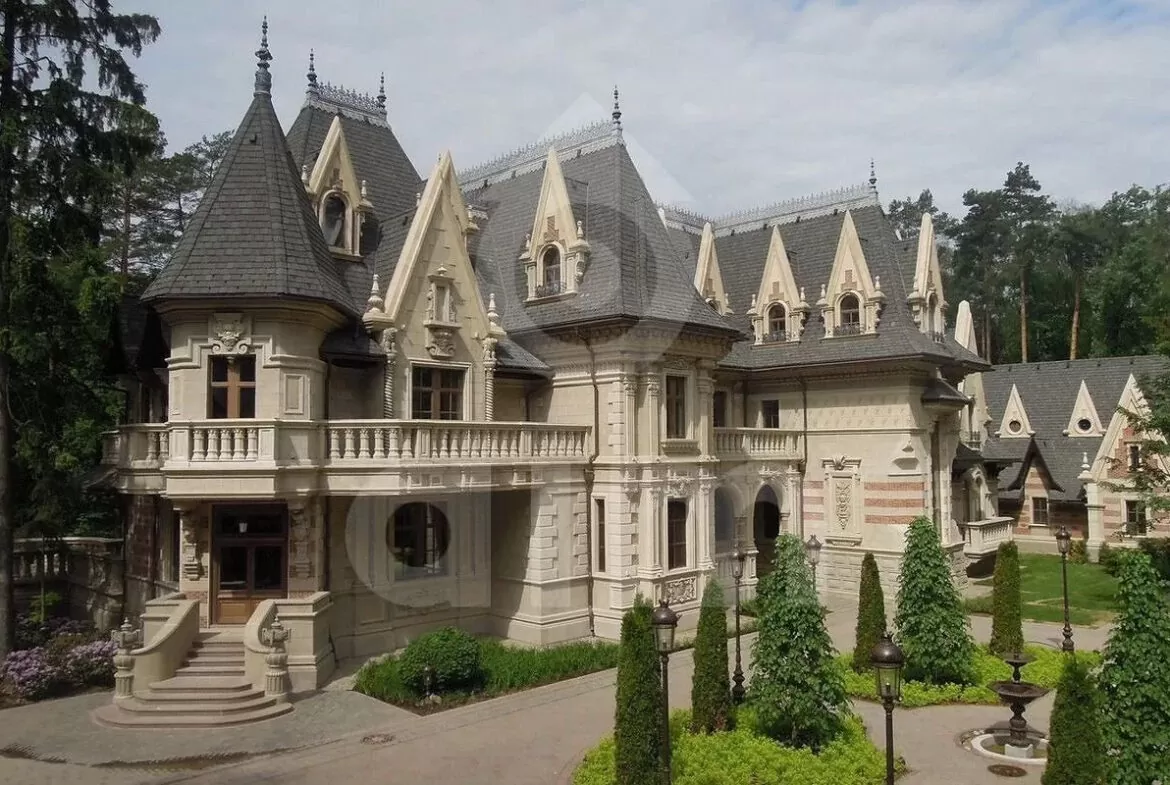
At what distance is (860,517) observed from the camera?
2969 cm

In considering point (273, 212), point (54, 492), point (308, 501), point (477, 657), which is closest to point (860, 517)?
point (477, 657)

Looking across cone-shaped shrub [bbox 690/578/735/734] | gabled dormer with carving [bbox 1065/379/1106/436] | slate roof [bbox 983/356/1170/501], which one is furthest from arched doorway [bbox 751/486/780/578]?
gabled dormer with carving [bbox 1065/379/1106/436]

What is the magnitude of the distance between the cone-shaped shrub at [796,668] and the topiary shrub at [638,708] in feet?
8.08

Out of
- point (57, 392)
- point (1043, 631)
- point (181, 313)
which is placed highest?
point (181, 313)

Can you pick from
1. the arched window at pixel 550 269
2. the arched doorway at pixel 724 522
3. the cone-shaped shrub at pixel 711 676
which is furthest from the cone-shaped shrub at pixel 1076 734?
the arched doorway at pixel 724 522

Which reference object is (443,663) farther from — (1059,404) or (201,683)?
(1059,404)

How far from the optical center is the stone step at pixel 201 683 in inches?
663

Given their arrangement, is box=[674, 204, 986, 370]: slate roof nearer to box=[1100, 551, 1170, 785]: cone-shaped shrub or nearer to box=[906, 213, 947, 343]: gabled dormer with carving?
box=[906, 213, 947, 343]: gabled dormer with carving

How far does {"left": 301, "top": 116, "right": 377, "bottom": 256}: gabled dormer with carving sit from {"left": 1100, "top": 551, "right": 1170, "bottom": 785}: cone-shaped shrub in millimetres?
18130

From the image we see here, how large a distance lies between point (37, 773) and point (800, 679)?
12.0 meters

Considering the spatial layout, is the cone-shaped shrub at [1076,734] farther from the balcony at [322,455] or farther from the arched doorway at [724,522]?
the arched doorway at [724,522]

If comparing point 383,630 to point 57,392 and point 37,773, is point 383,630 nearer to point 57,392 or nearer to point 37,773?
point 37,773

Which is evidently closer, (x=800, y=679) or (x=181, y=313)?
(x=800, y=679)

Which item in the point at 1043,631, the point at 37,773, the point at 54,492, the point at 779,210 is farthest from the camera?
the point at 779,210
